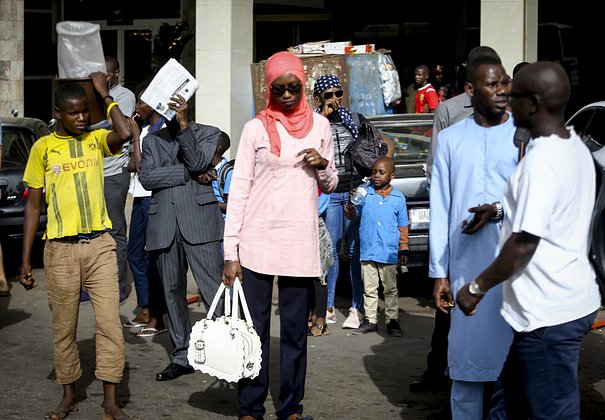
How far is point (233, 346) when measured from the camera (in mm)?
6344

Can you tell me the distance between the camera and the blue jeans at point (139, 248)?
9594mm

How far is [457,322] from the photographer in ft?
18.6

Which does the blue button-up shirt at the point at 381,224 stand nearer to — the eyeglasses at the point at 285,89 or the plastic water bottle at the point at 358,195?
the plastic water bottle at the point at 358,195

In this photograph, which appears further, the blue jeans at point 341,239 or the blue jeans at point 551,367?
the blue jeans at point 341,239

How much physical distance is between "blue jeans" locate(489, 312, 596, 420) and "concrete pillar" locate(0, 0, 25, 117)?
16507 millimetres

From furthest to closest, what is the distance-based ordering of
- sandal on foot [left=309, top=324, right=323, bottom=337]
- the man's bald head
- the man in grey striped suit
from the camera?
sandal on foot [left=309, top=324, right=323, bottom=337] < the man in grey striped suit < the man's bald head

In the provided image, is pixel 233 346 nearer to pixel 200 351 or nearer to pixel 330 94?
pixel 200 351

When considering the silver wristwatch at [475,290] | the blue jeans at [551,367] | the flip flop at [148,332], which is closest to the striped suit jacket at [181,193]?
the flip flop at [148,332]

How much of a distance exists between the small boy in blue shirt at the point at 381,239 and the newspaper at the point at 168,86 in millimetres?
2147

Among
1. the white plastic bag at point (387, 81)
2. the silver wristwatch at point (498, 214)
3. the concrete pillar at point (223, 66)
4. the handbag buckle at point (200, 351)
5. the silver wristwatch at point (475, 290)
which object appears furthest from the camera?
the concrete pillar at point (223, 66)

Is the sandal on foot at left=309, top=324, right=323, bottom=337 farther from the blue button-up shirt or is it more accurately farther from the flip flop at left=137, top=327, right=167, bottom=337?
the flip flop at left=137, top=327, right=167, bottom=337

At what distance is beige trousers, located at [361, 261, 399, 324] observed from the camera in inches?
360

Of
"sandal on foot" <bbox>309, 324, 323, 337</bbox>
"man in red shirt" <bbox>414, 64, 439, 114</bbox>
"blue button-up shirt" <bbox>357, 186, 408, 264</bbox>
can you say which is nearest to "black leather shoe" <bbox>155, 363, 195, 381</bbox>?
"sandal on foot" <bbox>309, 324, 323, 337</bbox>

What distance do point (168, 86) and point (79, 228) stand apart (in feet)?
4.24
